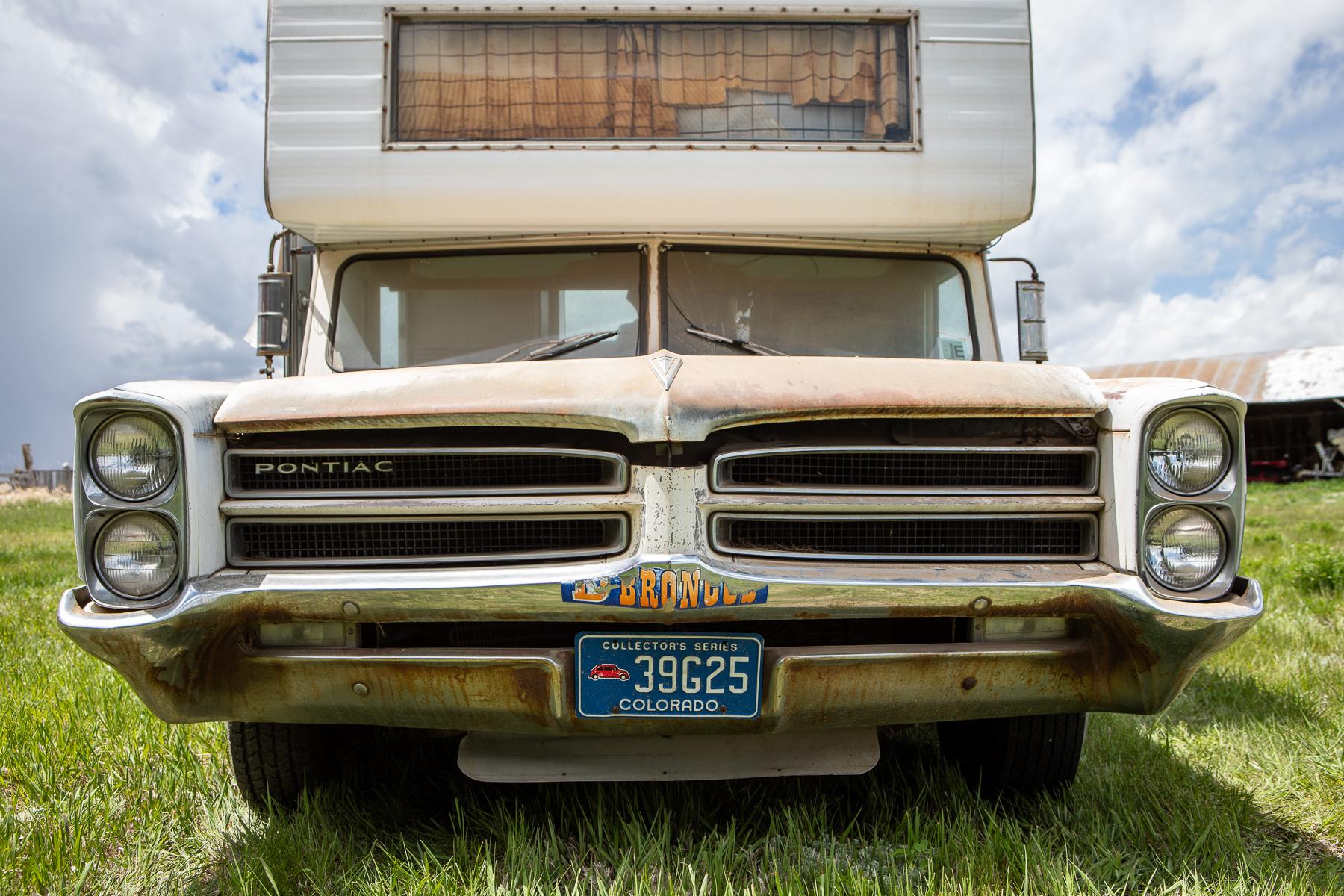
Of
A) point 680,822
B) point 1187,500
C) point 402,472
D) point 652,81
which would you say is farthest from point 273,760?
point 1187,500

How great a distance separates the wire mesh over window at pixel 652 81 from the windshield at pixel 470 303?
1.40ft

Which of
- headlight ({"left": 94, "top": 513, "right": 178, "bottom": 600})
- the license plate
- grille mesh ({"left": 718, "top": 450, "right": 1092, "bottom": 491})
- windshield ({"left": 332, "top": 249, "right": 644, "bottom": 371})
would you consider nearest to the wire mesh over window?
windshield ({"left": 332, "top": 249, "right": 644, "bottom": 371})

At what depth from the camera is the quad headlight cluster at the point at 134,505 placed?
208 centimetres

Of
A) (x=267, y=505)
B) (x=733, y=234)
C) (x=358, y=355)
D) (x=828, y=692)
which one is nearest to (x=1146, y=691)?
(x=828, y=692)

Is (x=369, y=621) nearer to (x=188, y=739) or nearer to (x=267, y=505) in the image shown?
(x=267, y=505)

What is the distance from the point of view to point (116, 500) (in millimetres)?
2076

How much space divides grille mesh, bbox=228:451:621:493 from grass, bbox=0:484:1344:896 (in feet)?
2.89

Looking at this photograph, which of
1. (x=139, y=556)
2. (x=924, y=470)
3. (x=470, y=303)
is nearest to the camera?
(x=139, y=556)

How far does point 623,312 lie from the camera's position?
122 inches

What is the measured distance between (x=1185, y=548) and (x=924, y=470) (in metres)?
0.62

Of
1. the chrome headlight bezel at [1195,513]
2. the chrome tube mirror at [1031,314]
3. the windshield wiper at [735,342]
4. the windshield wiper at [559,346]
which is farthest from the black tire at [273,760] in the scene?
the chrome tube mirror at [1031,314]

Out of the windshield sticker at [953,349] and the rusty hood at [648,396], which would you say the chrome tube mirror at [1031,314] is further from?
the rusty hood at [648,396]

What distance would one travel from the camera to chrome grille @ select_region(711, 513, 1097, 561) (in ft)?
7.17

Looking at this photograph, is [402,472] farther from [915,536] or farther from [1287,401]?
[1287,401]
